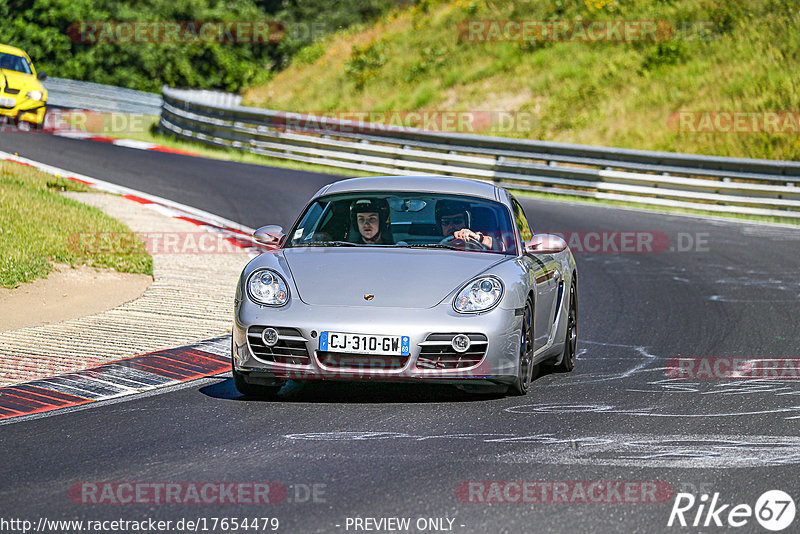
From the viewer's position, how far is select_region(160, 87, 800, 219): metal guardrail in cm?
2116

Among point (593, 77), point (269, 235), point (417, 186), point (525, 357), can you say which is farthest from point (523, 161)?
point (525, 357)

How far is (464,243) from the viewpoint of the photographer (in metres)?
8.12

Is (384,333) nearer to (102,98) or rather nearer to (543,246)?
(543,246)

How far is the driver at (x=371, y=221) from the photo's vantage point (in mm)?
8180

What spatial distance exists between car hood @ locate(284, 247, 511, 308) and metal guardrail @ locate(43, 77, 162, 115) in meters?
29.7

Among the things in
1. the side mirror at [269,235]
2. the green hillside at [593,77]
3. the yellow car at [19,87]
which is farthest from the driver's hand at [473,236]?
the green hillside at [593,77]

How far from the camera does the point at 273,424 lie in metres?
6.76

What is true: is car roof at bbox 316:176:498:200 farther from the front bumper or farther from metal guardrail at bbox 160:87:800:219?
metal guardrail at bbox 160:87:800:219

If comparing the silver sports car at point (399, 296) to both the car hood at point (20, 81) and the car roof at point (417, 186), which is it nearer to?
the car roof at point (417, 186)

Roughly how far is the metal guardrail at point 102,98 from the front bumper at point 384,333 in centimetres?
3014

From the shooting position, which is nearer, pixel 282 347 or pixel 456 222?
pixel 282 347

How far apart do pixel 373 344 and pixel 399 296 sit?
0.37 meters

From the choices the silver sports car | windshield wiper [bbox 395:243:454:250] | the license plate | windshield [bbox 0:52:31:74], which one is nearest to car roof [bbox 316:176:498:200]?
the silver sports car

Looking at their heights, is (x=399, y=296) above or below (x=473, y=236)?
below
